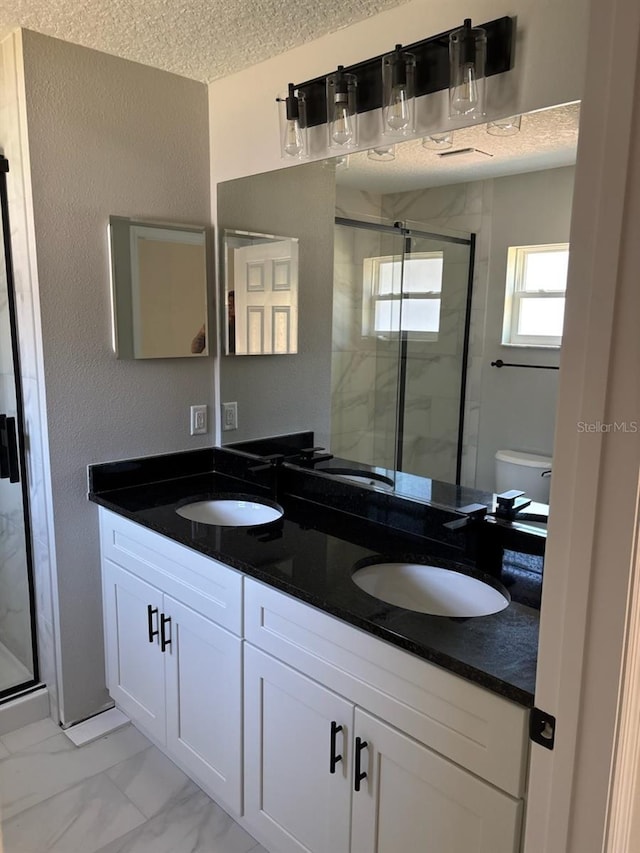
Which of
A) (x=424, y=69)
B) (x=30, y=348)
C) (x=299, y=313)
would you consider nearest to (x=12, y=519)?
(x=30, y=348)

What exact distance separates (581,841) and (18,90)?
232cm

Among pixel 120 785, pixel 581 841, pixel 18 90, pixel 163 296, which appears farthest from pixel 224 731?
pixel 18 90

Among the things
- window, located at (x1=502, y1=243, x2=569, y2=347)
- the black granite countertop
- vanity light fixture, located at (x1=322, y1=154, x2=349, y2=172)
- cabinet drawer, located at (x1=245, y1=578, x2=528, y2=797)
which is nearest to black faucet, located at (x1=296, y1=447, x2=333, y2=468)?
the black granite countertop

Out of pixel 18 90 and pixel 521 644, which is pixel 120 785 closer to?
pixel 521 644

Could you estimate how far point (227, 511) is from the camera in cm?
233

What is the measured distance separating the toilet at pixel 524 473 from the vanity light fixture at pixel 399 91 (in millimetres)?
927

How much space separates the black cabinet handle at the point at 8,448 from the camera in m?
2.28

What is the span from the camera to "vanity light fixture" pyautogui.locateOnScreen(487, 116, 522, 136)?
1551 millimetres

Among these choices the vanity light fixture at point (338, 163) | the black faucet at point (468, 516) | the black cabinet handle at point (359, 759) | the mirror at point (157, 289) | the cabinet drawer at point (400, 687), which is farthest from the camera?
the mirror at point (157, 289)

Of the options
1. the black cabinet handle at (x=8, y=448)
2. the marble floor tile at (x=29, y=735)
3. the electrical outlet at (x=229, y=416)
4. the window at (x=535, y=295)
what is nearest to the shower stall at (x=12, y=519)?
the black cabinet handle at (x=8, y=448)

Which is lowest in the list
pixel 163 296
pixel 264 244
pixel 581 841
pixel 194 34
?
pixel 581 841

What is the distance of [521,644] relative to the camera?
124cm

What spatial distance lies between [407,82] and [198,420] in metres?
1.41

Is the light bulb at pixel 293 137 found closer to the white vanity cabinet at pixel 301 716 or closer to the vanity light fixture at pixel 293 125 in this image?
the vanity light fixture at pixel 293 125
